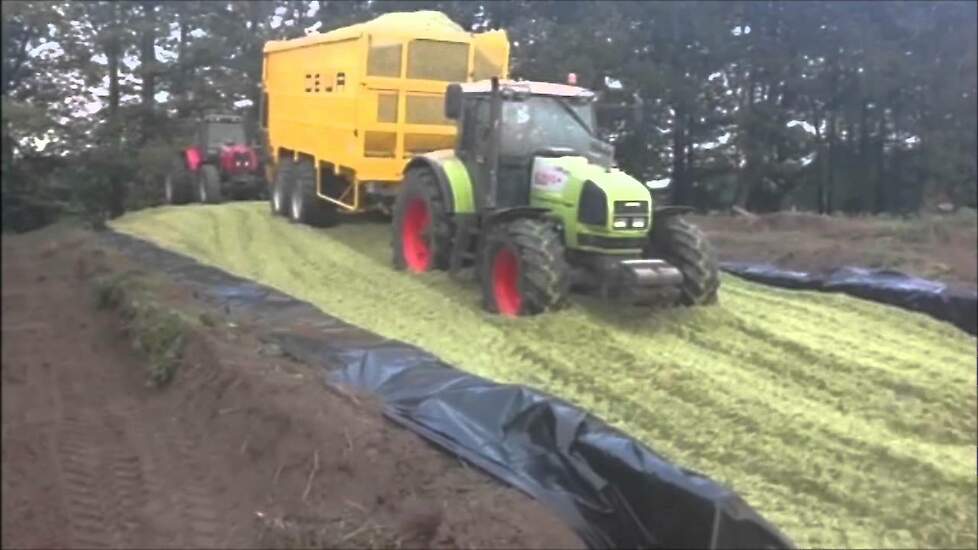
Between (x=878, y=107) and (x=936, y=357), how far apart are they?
10973 mm

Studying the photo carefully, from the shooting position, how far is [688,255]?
8.38 m

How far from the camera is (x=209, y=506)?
2.65 m

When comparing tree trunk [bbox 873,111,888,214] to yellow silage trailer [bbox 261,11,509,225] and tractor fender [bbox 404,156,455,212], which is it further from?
tractor fender [bbox 404,156,455,212]

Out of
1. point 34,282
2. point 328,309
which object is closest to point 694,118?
point 328,309

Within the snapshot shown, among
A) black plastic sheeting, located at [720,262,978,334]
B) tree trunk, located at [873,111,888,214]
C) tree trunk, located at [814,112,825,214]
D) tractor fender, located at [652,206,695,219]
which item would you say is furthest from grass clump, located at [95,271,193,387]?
tree trunk, located at [873,111,888,214]

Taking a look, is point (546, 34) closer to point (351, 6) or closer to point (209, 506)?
A: point (351, 6)

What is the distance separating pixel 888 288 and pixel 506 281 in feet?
11.3

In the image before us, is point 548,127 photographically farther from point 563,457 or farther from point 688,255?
point 563,457

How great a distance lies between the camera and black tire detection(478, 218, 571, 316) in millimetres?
7738

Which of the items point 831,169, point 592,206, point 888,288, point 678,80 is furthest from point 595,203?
point 831,169

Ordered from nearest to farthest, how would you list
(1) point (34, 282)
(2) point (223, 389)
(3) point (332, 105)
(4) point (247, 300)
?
(1) point (34, 282)
(2) point (223, 389)
(4) point (247, 300)
(3) point (332, 105)

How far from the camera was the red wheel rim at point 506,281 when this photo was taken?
26.4 ft

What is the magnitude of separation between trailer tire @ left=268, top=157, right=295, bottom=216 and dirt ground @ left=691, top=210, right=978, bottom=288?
14.6 feet

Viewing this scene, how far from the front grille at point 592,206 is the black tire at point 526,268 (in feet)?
0.76
